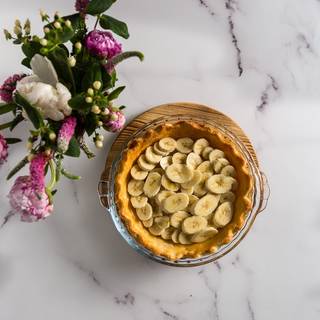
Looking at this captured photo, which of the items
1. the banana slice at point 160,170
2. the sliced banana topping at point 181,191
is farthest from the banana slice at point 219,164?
the banana slice at point 160,170

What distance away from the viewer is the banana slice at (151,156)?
1059 millimetres

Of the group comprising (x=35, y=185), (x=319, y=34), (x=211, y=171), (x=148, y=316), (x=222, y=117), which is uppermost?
(x=319, y=34)

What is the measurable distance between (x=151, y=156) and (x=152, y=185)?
0.18 feet

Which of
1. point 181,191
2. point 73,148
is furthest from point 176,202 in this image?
point 73,148

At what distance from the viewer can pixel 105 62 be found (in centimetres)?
81

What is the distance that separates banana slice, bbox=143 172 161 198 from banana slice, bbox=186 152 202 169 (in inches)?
2.5

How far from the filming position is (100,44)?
783 millimetres

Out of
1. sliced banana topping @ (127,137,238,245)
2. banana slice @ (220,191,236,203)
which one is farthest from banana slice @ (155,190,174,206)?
banana slice @ (220,191,236,203)

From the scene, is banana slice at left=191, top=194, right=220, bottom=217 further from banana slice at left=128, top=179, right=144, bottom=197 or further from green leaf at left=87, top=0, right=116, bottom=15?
green leaf at left=87, top=0, right=116, bottom=15

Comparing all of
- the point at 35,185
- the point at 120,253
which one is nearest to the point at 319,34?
the point at 120,253

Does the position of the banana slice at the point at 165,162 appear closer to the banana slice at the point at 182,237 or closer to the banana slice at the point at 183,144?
the banana slice at the point at 183,144

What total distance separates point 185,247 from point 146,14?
0.47 m

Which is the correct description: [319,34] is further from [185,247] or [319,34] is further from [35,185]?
[35,185]

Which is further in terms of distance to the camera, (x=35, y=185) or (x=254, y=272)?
(x=254, y=272)
